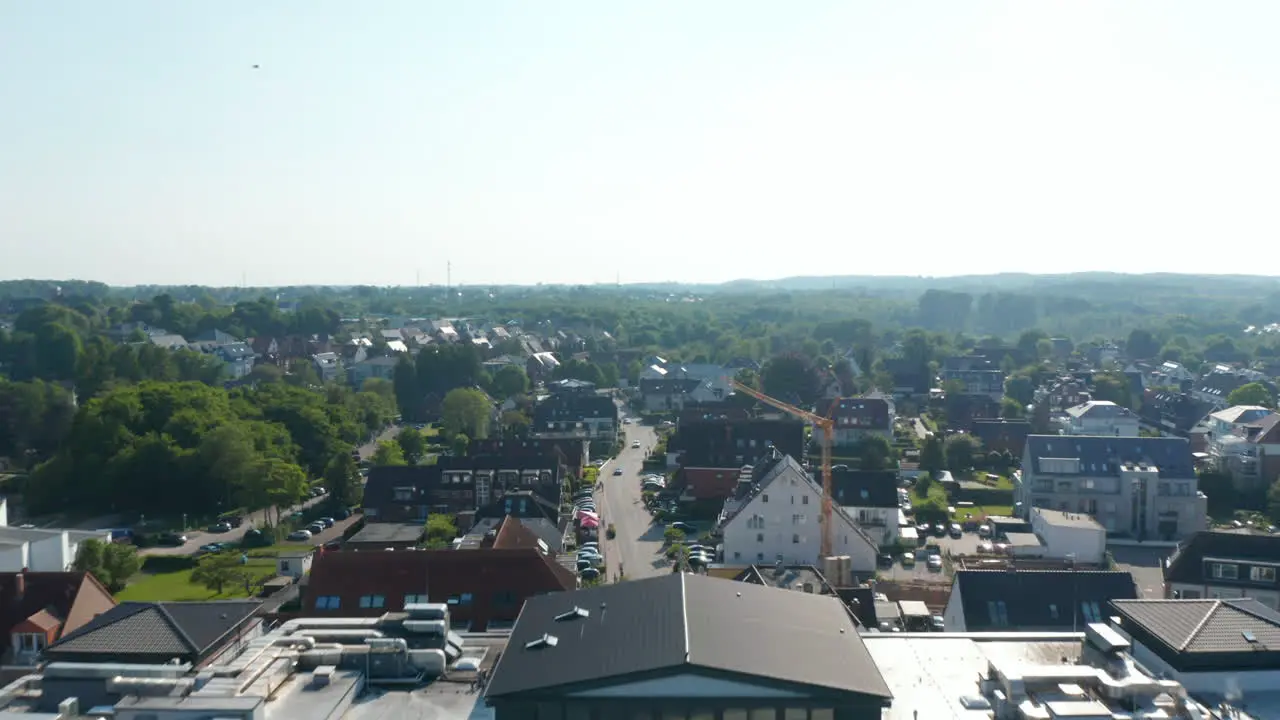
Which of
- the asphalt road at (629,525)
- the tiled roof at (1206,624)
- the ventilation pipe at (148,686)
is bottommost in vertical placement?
the asphalt road at (629,525)

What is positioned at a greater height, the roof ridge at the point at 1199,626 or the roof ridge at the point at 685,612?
the roof ridge at the point at 685,612

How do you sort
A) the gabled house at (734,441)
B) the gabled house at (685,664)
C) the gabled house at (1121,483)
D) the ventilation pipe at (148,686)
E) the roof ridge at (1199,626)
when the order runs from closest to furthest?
the gabled house at (685,664), the ventilation pipe at (148,686), the roof ridge at (1199,626), the gabled house at (1121,483), the gabled house at (734,441)

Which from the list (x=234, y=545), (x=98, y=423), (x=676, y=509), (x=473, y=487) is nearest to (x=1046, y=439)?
(x=676, y=509)

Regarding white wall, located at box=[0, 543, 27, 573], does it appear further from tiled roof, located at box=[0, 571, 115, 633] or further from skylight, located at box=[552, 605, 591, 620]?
skylight, located at box=[552, 605, 591, 620]

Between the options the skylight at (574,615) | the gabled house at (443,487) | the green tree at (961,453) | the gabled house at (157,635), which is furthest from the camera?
the green tree at (961,453)

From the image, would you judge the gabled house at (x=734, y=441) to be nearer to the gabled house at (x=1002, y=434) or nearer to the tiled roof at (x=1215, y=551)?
the gabled house at (x=1002, y=434)

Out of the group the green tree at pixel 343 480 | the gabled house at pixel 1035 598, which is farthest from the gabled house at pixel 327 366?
the gabled house at pixel 1035 598

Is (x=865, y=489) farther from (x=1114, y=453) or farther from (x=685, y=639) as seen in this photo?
(x=685, y=639)
